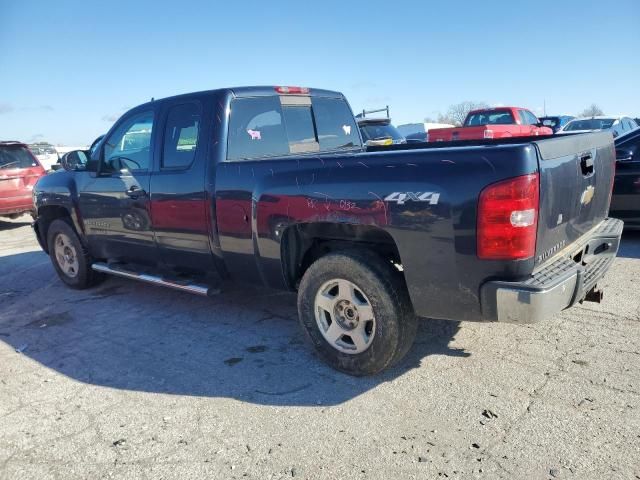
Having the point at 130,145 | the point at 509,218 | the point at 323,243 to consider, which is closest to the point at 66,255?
the point at 130,145

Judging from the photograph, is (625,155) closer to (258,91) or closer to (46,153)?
(258,91)

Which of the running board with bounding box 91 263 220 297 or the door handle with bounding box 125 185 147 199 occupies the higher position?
the door handle with bounding box 125 185 147 199

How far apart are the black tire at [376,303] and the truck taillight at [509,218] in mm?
690

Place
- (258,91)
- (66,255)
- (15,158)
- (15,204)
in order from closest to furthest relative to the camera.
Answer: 1. (258,91)
2. (66,255)
3. (15,204)
4. (15,158)

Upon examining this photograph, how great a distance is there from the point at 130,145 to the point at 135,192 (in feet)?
1.83

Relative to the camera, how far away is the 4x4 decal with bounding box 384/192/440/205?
273cm

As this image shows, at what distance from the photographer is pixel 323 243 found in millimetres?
3662

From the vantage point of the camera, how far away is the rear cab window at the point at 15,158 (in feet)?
34.4

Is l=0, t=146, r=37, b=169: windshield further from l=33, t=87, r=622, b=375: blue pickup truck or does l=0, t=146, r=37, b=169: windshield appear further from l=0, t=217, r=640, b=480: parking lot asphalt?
l=0, t=217, r=640, b=480: parking lot asphalt

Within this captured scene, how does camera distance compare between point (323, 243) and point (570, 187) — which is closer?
point (570, 187)

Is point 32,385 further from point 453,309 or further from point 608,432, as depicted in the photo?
point 608,432

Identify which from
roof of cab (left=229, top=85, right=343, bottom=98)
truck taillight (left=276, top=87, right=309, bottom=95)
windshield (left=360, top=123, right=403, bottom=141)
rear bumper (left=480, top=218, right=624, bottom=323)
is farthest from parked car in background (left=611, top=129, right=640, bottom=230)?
windshield (left=360, top=123, right=403, bottom=141)

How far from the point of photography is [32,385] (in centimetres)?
357

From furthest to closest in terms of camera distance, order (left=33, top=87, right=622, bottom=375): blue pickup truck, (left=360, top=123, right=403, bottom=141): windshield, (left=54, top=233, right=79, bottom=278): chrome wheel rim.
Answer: (left=360, top=123, right=403, bottom=141): windshield, (left=54, top=233, right=79, bottom=278): chrome wheel rim, (left=33, top=87, right=622, bottom=375): blue pickup truck
